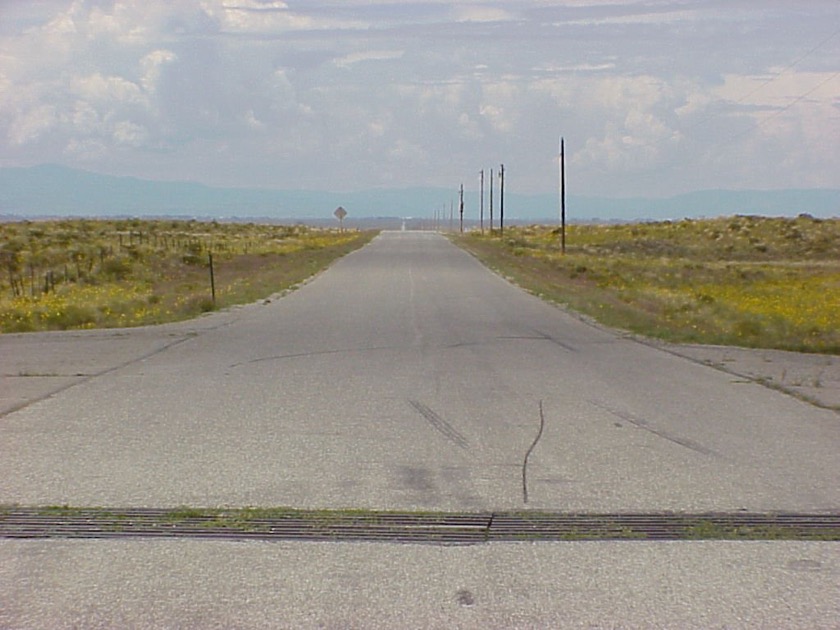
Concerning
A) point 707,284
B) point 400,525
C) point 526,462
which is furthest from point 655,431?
point 707,284

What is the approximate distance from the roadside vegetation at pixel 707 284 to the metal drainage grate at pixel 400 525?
10.1 metres

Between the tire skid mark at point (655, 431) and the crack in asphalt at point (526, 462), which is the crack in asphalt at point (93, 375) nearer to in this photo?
the crack in asphalt at point (526, 462)

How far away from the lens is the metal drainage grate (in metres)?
5.66

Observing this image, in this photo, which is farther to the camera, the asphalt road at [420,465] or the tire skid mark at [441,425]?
the tire skid mark at [441,425]

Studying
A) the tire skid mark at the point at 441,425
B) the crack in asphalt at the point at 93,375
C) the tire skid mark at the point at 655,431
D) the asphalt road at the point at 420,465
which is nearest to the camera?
the asphalt road at the point at 420,465

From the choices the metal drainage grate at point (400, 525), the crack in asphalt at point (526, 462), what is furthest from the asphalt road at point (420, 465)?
the metal drainage grate at point (400, 525)

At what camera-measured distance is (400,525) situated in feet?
19.3

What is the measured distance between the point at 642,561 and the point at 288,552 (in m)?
2.01

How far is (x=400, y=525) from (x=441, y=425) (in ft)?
9.30

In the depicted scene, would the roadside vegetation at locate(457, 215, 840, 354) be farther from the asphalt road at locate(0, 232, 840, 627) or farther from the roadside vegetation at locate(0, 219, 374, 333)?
the roadside vegetation at locate(0, 219, 374, 333)

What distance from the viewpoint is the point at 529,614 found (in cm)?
450

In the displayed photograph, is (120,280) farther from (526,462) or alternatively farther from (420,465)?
(526,462)

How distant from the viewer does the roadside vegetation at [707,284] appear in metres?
19.0

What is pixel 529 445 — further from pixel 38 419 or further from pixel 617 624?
pixel 38 419
